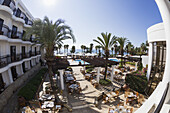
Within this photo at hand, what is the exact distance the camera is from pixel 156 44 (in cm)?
981

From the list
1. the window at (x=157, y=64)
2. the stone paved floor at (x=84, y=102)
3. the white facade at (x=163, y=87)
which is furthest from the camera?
the window at (x=157, y=64)

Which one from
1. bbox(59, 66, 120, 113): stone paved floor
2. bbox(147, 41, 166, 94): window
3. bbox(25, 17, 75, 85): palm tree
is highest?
bbox(25, 17, 75, 85): palm tree

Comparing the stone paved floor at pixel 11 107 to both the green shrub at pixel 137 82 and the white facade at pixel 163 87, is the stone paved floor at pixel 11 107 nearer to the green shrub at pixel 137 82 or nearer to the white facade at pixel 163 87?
the white facade at pixel 163 87

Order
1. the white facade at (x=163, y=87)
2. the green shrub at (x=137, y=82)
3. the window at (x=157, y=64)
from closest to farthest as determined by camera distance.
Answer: the white facade at (x=163, y=87) → the window at (x=157, y=64) → the green shrub at (x=137, y=82)

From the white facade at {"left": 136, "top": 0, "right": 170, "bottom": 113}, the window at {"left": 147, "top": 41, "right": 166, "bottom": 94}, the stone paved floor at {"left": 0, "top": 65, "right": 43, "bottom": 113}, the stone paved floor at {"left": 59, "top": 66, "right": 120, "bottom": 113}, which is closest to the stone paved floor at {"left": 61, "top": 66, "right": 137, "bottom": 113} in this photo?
the stone paved floor at {"left": 59, "top": 66, "right": 120, "bottom": 113}

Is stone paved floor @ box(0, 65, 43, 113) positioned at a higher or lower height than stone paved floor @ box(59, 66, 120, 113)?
lower

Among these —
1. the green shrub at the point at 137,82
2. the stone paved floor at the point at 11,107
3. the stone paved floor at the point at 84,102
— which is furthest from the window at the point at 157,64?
the stone paved floor at the point at 11,107

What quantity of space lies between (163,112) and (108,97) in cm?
737

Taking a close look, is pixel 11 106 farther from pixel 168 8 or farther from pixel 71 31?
pixel 168 8

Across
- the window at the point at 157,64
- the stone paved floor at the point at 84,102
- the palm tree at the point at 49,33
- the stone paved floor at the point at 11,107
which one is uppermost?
the palm tree at the point at 49,33

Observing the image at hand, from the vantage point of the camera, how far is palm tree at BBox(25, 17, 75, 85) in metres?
9.50

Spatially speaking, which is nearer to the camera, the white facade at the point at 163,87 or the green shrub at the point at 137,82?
the white facade at the point at 163,87

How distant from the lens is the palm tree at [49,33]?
9.50 meters

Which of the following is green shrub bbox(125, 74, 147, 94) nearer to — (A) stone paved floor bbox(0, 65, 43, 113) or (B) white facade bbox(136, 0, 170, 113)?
(B) white facade bbox(136, 0, 170, 113)
